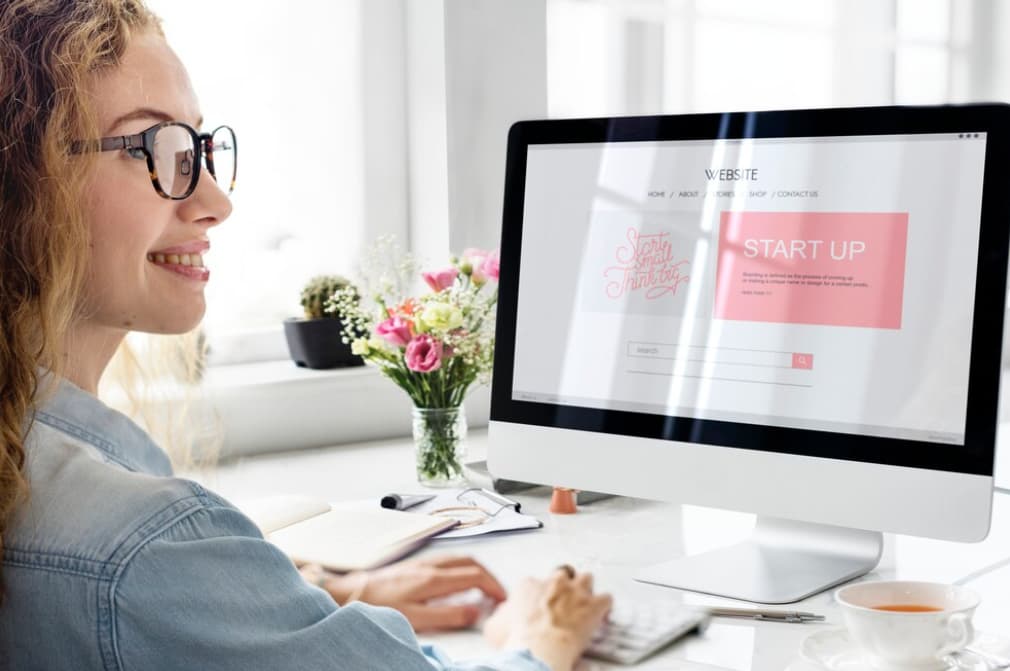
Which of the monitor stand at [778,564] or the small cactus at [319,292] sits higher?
the small cactus at [319,292]

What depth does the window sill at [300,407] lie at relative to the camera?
1.89 metres

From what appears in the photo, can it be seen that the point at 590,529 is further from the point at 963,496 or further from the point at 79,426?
the point at 79,426

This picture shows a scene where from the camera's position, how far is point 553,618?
39.0 inches

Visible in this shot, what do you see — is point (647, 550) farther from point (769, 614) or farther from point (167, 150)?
point (167, 150)

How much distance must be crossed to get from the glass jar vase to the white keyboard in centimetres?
55

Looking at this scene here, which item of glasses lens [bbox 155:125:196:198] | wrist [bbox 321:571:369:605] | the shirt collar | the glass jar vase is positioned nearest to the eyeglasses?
glasses lens [bbox 155:125:196:198]

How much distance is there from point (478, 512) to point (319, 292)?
73 centimetres

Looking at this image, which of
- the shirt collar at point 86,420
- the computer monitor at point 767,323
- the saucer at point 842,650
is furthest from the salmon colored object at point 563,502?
the shirt collar at point 86,420

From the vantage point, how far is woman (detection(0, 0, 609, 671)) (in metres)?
0.71

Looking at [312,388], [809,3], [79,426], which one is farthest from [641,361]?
[809,3]

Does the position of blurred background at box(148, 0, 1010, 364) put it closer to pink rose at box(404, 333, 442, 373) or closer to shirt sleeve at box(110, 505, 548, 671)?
pink rose at box(404, 333, 442, 373)

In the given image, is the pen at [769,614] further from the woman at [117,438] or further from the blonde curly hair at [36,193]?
the blonde curly hair at [36,193]

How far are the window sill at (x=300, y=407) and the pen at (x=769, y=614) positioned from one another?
3.29 ft

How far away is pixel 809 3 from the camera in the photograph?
2945 millimetres
